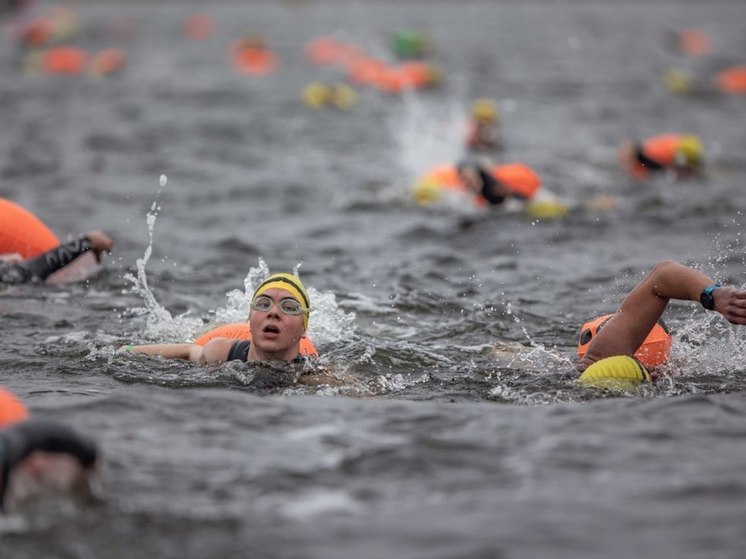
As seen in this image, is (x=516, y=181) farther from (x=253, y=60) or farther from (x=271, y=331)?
(x=253, y=60)

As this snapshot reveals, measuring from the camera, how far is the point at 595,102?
2395 centimetres

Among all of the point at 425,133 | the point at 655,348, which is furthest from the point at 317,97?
the point at 655,348

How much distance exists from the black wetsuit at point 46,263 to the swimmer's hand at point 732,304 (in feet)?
17.8

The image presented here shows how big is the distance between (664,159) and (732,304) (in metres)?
9.77

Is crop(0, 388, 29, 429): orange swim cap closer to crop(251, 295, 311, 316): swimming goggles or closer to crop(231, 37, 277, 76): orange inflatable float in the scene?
crop(251, 295, 311, 316): swimming goggles

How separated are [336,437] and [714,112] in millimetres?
18942

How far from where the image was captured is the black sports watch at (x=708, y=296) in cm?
661

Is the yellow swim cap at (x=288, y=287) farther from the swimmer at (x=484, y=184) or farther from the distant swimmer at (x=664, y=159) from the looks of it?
the distant swimmer at (x=664, y=159)

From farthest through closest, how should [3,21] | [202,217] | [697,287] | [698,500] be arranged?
[3,21], [202,217], [697,287], [698,500]

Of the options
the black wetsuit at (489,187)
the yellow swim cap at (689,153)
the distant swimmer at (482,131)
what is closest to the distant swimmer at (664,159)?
the yellow swim cap at (689,153)

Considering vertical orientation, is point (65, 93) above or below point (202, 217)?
above

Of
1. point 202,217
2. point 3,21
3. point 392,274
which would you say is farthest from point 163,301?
point 3,21

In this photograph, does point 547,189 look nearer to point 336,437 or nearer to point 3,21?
point 336,437

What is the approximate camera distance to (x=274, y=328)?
7.43 m
